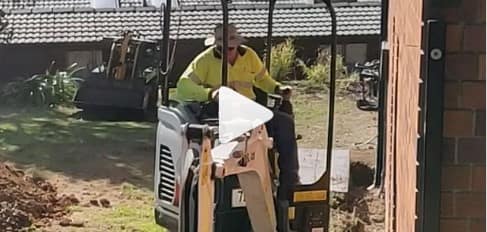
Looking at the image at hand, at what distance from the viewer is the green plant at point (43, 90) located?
14562mm

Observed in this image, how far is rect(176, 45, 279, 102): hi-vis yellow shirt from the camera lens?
6.24 m

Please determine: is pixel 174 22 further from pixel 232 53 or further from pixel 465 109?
pixel 465 109

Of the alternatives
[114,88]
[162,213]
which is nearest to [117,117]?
[114,88]

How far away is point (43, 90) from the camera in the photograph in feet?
47.8

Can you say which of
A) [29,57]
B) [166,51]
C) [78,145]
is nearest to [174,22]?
[29,57]

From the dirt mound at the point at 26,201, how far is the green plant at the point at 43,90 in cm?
513

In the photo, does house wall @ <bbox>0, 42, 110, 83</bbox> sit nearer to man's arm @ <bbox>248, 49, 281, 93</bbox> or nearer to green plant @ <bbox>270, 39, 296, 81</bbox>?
green plant @ <bbox>270, 39, 296, 81</bbox>

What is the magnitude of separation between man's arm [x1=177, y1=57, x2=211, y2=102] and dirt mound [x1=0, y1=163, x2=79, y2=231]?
1951 mm

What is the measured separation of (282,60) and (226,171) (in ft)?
34.1

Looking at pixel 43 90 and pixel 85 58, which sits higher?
pixel 85 58

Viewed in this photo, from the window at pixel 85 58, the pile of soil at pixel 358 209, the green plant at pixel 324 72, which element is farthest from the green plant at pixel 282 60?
the pile of soil at pixel 358 209

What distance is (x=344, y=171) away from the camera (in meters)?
9.02

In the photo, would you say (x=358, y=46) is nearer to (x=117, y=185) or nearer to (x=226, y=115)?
(x=117, y=185)

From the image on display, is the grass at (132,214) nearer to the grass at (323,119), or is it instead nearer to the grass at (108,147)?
the grass at (108,147)
